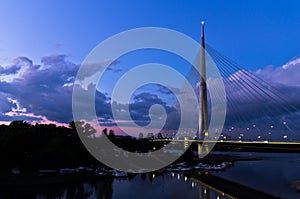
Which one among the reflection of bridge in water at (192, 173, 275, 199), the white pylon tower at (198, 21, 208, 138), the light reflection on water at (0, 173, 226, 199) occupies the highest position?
the white pylon tower at (198, 21, 208, 138)

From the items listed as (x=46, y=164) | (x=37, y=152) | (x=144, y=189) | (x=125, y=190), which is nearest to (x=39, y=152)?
(x=37, y=152)

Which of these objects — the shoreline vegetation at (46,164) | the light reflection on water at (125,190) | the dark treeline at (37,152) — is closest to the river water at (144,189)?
the light reflection on water at (125,190)

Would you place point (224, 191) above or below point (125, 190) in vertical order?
above

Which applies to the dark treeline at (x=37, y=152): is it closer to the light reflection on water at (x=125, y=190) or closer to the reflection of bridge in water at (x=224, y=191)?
the light reflection on water at (x=125, y=190)

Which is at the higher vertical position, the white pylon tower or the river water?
the white pylon tower

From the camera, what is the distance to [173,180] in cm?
4759

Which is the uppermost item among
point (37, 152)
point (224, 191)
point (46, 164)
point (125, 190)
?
point (37, 152)

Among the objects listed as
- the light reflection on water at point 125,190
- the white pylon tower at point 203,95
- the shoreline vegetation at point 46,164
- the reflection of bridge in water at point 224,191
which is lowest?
the light reflection on water at point 125,190

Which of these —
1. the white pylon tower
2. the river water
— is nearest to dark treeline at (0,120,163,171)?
the river water

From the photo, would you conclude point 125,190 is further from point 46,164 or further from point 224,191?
point 46,164

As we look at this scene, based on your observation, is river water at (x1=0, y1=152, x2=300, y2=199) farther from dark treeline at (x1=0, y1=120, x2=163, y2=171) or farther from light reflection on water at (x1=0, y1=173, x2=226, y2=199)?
dark treeline at (x1=0, y1=120, x2=163, y2=171)

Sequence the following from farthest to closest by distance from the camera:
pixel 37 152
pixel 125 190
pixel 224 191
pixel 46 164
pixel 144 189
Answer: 1. pixel 37 152
2. pixel 46 164
3. pixel 144 189
4. pixel 125 190
5. pixel 224 191

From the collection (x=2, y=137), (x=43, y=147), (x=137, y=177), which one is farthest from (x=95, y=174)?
(x=2, y=137)

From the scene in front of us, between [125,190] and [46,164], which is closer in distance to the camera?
[125,190]
